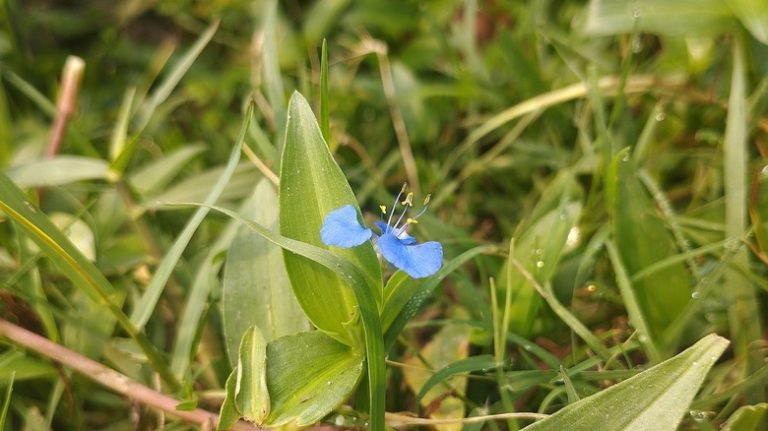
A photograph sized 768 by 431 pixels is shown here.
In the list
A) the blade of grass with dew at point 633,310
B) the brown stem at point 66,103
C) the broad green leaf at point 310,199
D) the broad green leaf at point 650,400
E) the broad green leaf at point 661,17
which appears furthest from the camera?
the brown stem at point 66,103

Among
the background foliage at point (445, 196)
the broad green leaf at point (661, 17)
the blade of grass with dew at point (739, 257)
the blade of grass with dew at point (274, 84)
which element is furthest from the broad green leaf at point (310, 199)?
the broad green leaf at point (661, 17)

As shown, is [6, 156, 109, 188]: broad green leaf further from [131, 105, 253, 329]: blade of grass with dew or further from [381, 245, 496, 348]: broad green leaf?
[381, 245, 496, 348]: broad green leaf

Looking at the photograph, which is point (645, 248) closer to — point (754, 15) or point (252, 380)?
point (754, 15)

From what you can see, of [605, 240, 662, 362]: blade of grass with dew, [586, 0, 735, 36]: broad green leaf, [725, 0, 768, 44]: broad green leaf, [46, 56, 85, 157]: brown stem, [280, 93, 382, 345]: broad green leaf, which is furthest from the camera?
[46, 56, 85, 157]: brown stem

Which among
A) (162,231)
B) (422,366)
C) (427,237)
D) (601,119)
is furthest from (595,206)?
(162,231)

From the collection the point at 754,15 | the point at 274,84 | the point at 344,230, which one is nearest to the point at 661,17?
the point at 754,15

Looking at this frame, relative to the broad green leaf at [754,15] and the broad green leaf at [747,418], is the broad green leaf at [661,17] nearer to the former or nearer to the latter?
the broad green leaf at [754,15]

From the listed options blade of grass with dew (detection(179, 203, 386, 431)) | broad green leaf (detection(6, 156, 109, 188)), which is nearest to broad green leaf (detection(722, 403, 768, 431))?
blade of grass with dew (detection(179, 203, 386, 431))
